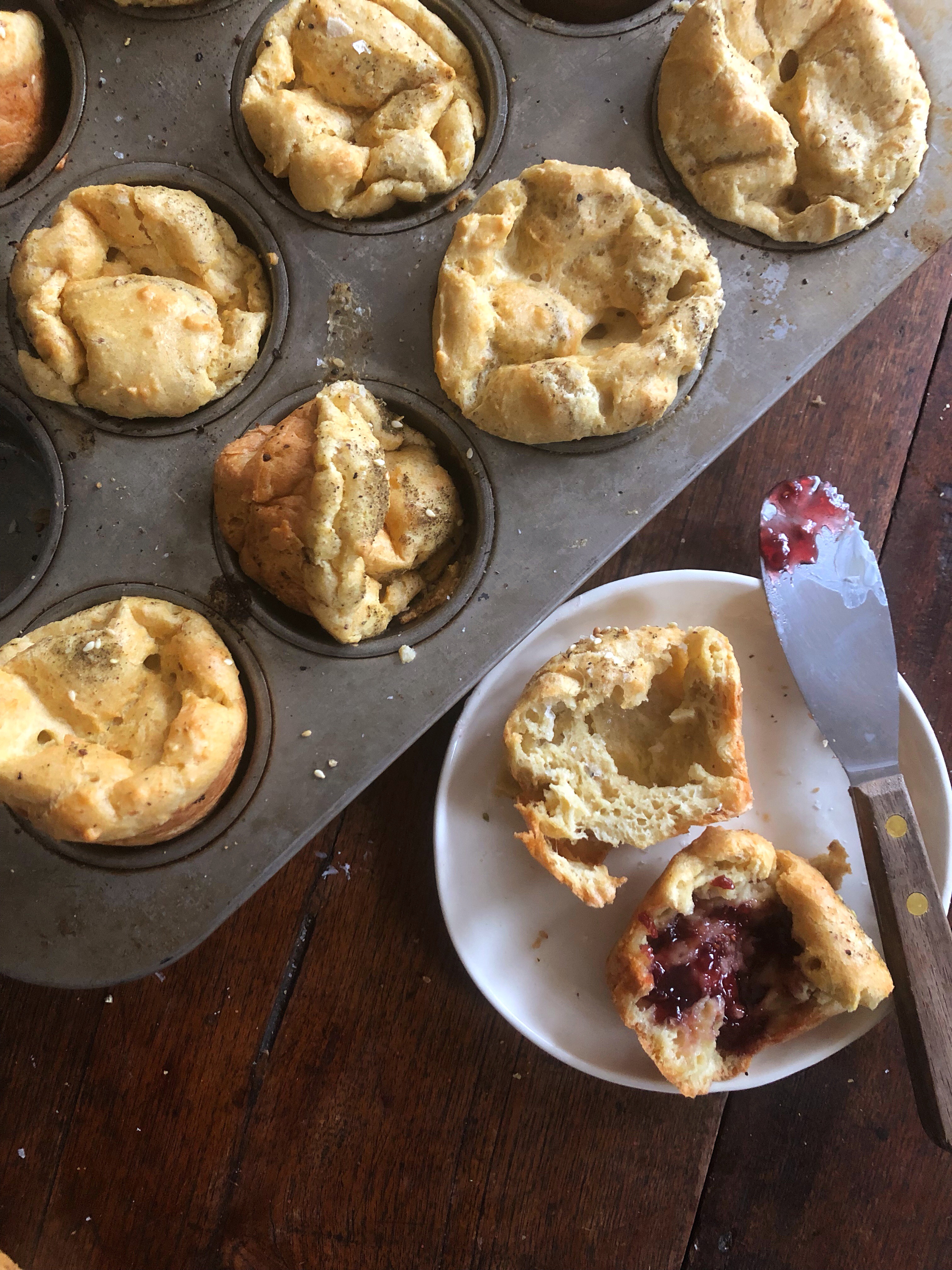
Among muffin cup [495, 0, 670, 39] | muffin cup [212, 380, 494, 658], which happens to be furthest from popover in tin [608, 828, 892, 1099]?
muffin cup [495, 0, 670, 39]

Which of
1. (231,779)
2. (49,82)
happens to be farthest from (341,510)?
(49,82)

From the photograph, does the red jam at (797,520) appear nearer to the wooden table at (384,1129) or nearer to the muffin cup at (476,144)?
the wooden table at (384,1129)

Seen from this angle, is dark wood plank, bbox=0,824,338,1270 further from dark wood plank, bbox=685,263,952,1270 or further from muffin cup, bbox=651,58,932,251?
muffin cup, bbox=651,58,932,251

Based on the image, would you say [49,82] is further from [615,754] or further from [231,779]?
[615,754]

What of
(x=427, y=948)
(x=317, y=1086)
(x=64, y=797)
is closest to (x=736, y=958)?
(x=427, y=948)

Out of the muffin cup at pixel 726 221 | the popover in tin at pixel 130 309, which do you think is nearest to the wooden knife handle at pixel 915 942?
the muffin cup at pixel 726 221

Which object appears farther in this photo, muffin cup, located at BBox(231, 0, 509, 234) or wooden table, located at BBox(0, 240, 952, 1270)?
wooden table, located at BBox(0, 240, 952, 1270)
